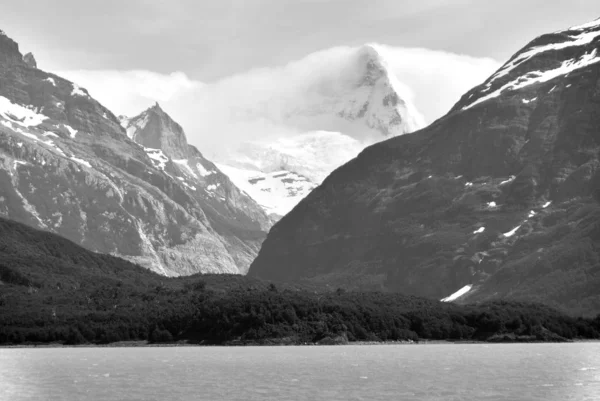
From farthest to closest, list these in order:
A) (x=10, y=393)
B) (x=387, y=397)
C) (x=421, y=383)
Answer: (x=421, y=383) < (x=10, y=393) < (x=387, y=397)

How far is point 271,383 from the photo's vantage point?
19838 cm

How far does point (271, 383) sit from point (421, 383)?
24.8m

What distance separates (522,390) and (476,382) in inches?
631

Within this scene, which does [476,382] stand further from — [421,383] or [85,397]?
[85,397]

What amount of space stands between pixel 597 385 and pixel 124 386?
3009 inches

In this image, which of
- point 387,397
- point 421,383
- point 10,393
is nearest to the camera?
point 387,397

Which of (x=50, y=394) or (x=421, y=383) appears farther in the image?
(x=421, y=383)

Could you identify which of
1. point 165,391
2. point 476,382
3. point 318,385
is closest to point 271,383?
point 318,385

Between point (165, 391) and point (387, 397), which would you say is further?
point (165, 391)

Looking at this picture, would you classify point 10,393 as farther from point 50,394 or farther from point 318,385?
point 318,385

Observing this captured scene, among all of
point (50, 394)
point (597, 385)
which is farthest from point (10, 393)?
point (597, 385)

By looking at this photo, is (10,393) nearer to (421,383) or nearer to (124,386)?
(124,386)

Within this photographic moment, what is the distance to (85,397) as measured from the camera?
177 meters

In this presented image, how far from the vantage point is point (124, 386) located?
7702 inches
